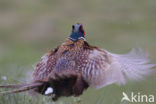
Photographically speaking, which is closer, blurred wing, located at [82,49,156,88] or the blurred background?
blurred wing, located at [82,49,156,88]

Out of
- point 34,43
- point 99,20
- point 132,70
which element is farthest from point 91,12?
point 132,70

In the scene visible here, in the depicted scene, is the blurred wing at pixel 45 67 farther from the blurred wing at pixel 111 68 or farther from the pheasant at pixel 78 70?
the blurred wing at pixel 111 68

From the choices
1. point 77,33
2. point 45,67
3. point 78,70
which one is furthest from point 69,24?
point 78,70

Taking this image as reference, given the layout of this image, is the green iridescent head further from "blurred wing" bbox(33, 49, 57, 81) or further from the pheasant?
"blurred wing" bbox(33, 49, 57, 81)

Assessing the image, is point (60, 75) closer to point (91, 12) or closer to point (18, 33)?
point (18, 33)

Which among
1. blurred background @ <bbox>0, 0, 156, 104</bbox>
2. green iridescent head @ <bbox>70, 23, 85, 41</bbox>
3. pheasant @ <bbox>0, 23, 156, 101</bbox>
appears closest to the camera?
pheasant @ <bbox>0, 23, 156, 101</bbox>

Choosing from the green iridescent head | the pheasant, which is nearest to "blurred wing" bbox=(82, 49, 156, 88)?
the pheasant

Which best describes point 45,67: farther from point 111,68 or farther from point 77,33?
point 111,68
